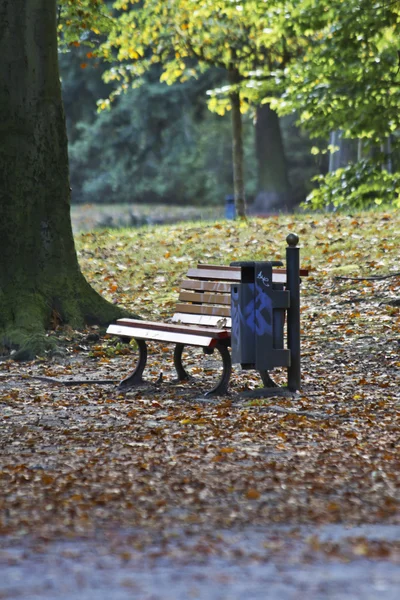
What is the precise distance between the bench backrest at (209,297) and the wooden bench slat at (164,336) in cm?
60

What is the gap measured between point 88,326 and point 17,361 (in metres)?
1.22

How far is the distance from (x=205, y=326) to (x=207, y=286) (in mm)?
360

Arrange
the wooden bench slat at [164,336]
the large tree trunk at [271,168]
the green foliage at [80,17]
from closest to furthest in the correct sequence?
the wooden bench slat at [164,336] < the green foliage at [80,17] < the large tree trunk at [271,168]

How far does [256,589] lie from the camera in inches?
141

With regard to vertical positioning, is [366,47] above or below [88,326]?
above

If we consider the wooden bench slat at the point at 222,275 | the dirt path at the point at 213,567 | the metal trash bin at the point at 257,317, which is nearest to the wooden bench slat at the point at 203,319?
the wooden bench slat at the point at 222,275

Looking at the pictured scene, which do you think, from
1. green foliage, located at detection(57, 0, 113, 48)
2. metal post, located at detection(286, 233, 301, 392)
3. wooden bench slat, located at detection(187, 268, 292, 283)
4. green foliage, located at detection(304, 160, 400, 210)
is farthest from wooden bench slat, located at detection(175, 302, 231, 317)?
green foliage, located at detection(57, 0, 113, 48)

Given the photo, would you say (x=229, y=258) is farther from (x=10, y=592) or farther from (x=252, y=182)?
(x=252, y=182)

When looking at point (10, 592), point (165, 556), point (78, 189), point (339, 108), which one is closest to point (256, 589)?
point (165, 556)

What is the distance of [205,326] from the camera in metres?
8.77

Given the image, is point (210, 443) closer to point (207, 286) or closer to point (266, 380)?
point (266, 380)

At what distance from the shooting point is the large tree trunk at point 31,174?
10.5m

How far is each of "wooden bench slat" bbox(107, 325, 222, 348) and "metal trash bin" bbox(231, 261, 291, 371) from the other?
0.25 meters

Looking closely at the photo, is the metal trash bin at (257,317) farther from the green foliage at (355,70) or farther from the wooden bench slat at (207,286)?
the green foliage at (355,70)
